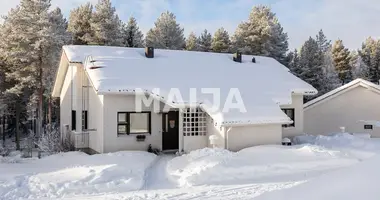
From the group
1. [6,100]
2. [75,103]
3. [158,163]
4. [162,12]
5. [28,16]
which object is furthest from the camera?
[162,12]

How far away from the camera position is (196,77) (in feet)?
54.1

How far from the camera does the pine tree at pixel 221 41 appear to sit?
37062mm

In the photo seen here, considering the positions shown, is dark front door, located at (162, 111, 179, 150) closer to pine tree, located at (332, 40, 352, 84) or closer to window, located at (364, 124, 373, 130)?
window, located at (364, 124, 373, 130)

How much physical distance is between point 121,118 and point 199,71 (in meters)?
4.79

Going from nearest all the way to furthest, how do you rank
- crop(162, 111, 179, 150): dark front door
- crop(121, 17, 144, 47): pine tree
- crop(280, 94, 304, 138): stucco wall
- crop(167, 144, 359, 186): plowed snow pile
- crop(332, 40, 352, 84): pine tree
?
crop(167, 144, 359, 186): plowed snow pile → crop(162, 111, 179, 150): dark front door → crop(280, 94, 304, 138): stucco wall → crop(121, 17, 144, 47): pine tree → crop(332, 40, 352, 84): pine tree

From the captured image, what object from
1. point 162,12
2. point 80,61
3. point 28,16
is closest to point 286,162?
point 80,61

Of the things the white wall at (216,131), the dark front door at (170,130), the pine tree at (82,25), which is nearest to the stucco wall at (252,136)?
the white wall at (216,131)

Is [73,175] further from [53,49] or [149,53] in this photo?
[53,49]

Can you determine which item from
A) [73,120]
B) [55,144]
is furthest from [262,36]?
[55,144]

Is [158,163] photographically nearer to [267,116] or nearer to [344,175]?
[267,116]

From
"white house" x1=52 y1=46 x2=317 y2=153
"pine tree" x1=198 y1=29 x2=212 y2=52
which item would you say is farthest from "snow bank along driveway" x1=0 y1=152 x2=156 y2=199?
"pine tree" x1=198 y1=29 x2=212 y2=52

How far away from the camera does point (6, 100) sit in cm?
2647

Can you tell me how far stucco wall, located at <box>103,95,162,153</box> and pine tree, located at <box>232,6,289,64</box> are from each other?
789 inches

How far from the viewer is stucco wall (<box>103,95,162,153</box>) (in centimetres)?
1411
